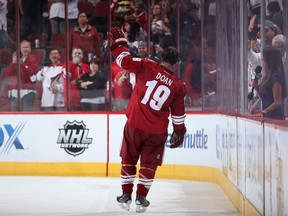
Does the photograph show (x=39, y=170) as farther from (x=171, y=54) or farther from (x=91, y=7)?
(x=171, y=54)

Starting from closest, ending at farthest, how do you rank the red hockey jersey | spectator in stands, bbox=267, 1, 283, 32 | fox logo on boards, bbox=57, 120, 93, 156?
spectator in stands, bbox=267, 1, 283, 32 < the red hockey jersey < fox logo on boards, bbox=57, 120, 93, 156

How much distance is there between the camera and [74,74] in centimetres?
1433

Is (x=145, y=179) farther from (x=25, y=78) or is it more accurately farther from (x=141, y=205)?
(x=25, y=78)

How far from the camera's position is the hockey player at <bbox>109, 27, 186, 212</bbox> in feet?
29.5

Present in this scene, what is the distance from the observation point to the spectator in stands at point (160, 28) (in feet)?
45.1

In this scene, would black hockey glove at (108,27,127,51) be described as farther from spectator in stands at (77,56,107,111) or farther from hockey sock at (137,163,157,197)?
spectator in stands at (77,56,107,111)

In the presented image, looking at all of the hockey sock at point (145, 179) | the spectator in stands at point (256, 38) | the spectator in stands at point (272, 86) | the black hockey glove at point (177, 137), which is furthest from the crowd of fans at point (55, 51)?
the spectator in stands at point (272, 86)

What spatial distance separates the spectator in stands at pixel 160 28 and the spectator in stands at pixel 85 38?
89 cm

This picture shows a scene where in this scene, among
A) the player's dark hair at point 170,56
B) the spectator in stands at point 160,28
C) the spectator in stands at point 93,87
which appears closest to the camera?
the player's dark hair at point 170,56

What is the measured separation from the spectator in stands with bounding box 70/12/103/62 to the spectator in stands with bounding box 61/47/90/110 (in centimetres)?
8

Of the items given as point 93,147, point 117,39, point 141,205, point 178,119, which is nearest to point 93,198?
point 141,205

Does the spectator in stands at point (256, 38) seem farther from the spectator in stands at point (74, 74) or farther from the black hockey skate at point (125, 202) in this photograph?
the spectator in stands at point (74, 74)

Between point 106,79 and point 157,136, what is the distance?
5.11 meters

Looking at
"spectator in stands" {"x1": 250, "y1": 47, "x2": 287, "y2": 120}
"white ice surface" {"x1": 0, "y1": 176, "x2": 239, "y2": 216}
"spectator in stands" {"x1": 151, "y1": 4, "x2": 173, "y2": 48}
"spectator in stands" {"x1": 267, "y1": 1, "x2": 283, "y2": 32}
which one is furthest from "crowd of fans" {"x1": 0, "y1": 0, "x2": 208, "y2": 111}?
"spectator in stands" {"x1": 267, "y1": 1, "x2": 283, "y2": 32}
